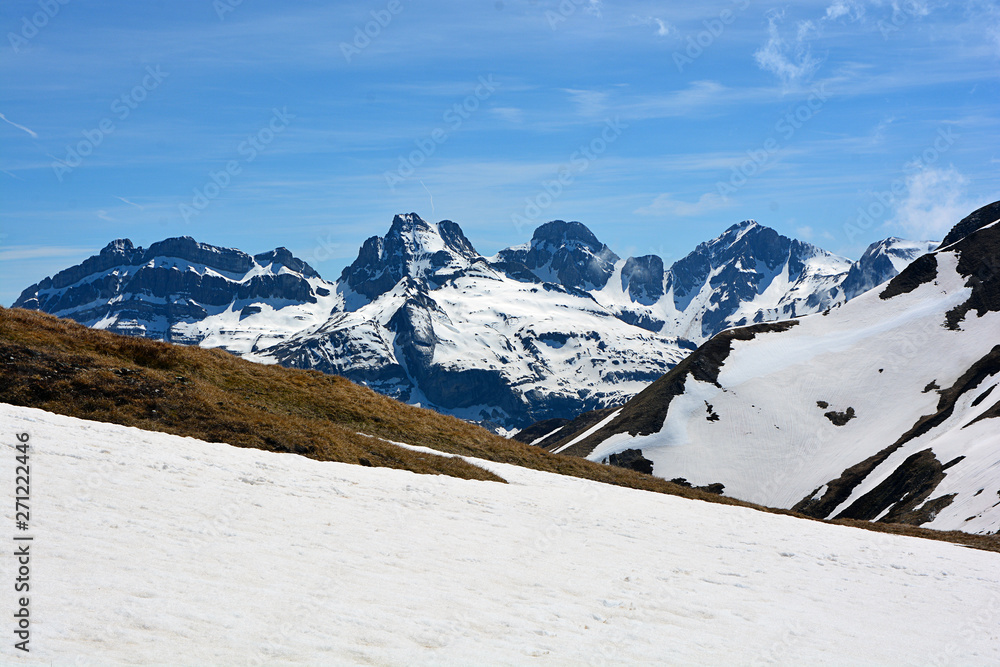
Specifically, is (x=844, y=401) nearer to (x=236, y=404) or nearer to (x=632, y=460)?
(x=632, y=460)

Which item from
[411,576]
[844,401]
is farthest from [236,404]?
[844,401]

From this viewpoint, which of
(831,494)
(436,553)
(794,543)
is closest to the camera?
(436,553)

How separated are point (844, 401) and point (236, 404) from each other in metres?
134

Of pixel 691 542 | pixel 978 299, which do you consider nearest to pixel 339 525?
pixel 691 542

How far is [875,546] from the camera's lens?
89.9 feet

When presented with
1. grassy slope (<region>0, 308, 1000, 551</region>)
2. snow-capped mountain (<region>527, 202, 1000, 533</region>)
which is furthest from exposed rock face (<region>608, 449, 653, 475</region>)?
grassy slope (<region>0, 308, 1000, 551</region>)

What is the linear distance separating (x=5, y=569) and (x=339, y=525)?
818 cm

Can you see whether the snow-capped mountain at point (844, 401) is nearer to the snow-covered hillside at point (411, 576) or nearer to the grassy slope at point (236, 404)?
the grassy slope at point (236, 404)

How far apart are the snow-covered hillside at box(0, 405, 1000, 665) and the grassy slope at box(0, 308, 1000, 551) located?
210cm

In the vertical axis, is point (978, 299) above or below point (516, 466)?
above

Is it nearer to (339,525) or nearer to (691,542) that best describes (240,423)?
(339,525)

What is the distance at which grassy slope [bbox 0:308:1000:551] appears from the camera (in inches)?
1028

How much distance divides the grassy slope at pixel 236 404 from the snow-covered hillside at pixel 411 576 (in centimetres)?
210

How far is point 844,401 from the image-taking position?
452ft
